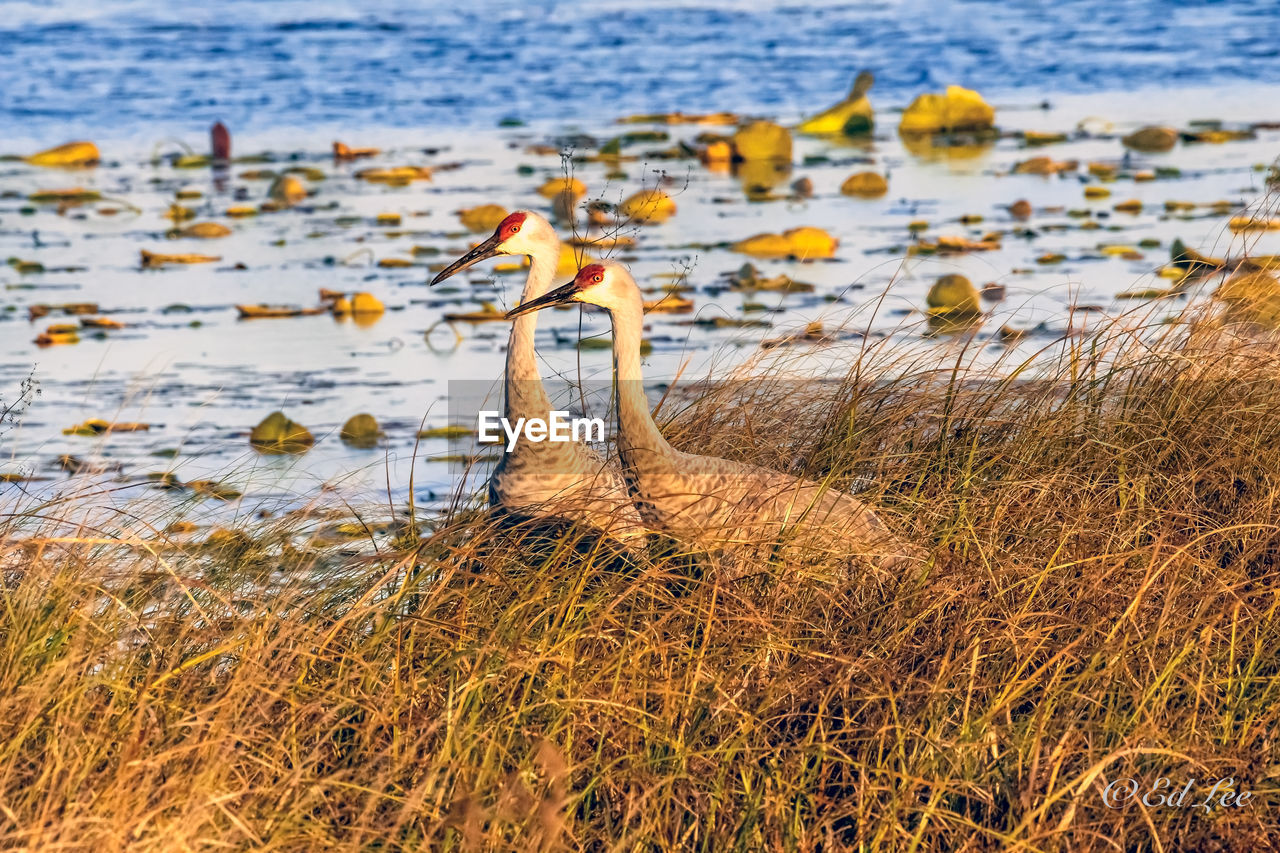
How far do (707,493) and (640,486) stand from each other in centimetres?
20

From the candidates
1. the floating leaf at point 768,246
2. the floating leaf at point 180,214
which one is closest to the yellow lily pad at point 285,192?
the floating leaf at point 180,214

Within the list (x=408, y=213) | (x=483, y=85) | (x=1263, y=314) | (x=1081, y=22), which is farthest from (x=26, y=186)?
(x=1081, y=22)

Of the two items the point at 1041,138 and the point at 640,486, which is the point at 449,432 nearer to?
the point at 640,486

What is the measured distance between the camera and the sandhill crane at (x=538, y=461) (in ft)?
14.4

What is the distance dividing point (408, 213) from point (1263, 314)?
7.68m

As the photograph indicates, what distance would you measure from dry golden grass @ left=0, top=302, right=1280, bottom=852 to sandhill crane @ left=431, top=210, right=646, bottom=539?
0.36ft

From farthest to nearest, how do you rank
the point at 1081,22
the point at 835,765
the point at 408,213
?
the point at 1081,22 → the point at 408,213 → the point at 835,765

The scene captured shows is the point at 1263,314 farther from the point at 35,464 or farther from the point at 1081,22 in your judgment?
the point at 1081,22

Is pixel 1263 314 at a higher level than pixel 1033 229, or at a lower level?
higher

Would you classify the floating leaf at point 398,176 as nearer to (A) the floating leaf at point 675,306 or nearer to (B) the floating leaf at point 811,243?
(B) the floating leaf at point 811,243

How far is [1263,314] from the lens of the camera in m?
5.98

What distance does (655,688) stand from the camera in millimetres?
3684

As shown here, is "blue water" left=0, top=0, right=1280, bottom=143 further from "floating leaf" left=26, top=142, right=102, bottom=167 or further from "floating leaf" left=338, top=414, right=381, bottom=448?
"floating leaf" left=338, top=414, right=381, bottom=448
